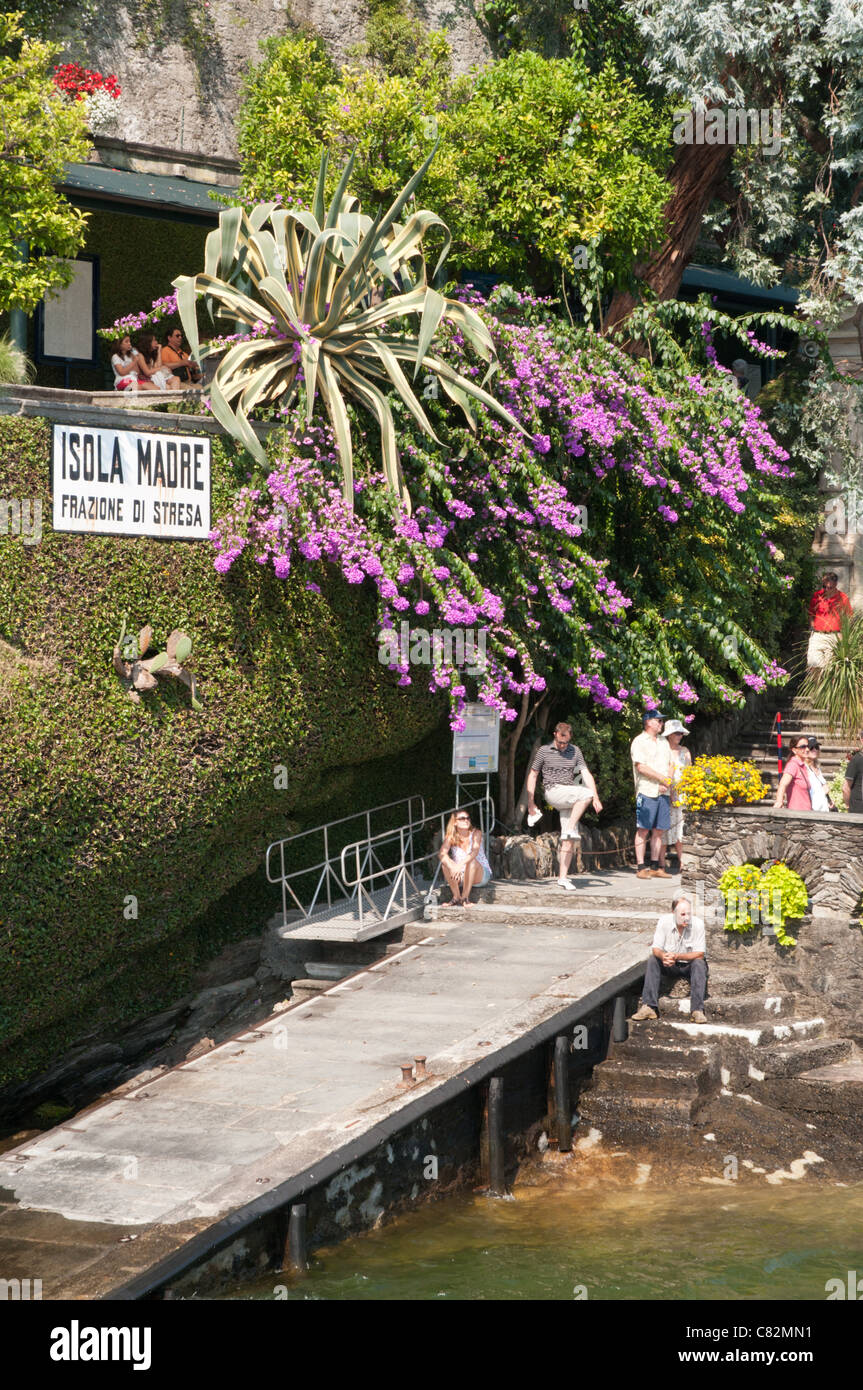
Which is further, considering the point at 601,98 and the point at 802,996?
the point at 601,98

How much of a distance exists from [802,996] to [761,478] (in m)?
8.44

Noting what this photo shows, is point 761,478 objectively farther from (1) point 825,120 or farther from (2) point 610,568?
(1) point 825,120

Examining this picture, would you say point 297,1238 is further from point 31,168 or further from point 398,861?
point 31,168

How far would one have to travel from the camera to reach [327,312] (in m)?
16.3

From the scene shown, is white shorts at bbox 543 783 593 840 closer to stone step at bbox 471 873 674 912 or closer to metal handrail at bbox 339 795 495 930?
stone step at bbox 471 873 674 912

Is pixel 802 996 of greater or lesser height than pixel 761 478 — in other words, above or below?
below

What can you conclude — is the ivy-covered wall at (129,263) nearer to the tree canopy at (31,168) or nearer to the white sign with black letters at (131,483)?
the tree canopy at (31,168)

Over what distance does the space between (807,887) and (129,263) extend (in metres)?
12.8

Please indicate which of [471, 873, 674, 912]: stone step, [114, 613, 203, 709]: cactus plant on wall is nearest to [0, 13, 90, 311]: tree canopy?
[114, 613, 203, 709]: cactus plant on wall

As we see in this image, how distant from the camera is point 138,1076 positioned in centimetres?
1620

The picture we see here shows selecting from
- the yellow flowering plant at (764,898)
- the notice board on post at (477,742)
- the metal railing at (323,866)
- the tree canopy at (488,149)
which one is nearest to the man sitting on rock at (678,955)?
the yellow flowering plant at (764,898)

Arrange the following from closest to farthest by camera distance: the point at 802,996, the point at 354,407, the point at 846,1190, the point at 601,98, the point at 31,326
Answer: the point at 846,1190 → the point at 802,996 → the point at 354,407 → the point at 601,98 → the point at 31,326

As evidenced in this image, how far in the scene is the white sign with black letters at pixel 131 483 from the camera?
15.0 metres
